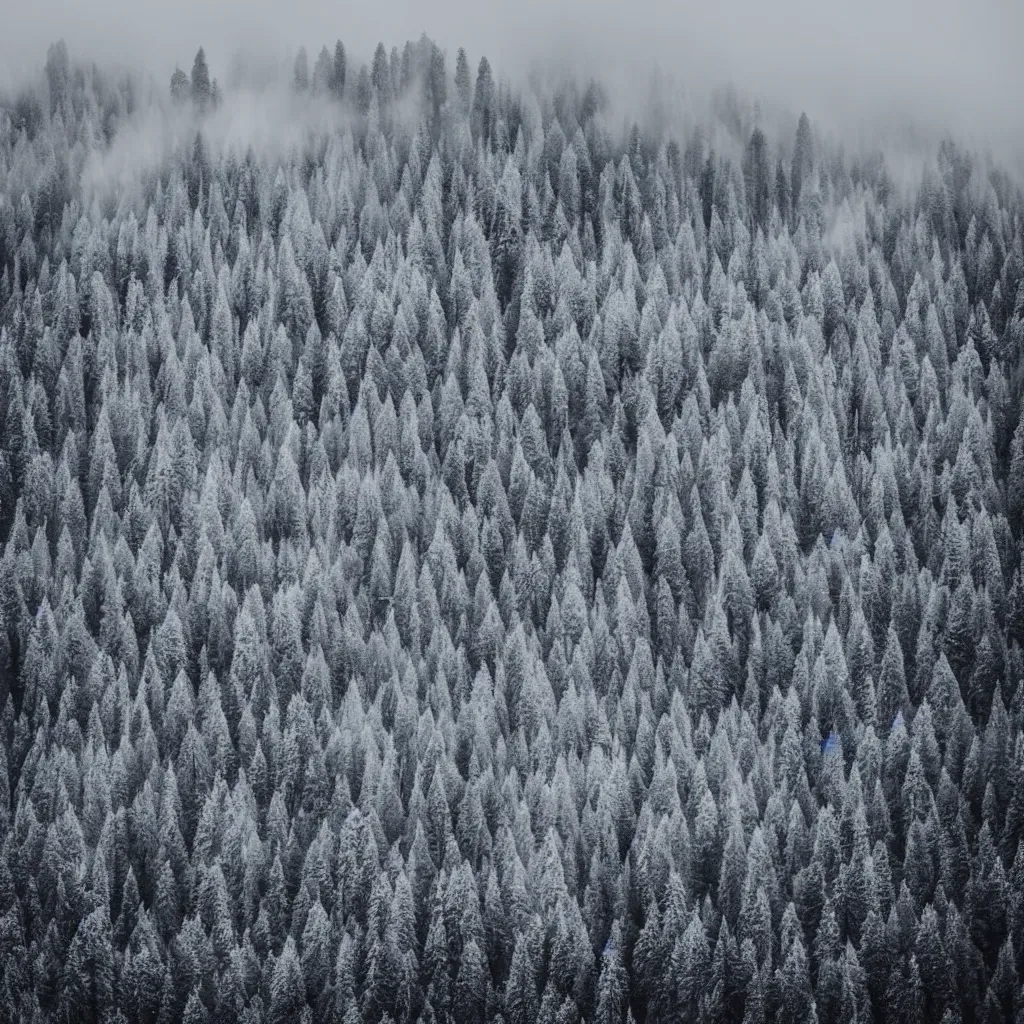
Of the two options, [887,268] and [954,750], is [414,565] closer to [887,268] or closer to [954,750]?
[954,750]

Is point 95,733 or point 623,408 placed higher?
point 623,408

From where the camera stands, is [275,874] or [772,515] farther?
[772,515]

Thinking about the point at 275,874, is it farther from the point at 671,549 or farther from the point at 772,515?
the point at 772,515

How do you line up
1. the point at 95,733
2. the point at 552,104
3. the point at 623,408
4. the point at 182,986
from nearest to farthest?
the point at 182,986, the point at 95,733, the point at 623,408, the point at 552,104

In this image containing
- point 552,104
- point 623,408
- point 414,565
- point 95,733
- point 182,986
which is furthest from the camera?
point 552,104

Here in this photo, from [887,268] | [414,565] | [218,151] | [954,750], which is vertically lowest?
[954,750]

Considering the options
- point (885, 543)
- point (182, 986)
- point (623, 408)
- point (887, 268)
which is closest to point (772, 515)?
point (885, 543)
